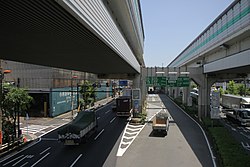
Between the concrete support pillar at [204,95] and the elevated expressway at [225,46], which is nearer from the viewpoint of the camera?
the elevated expressway at [225,46]

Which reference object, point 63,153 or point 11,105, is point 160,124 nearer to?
point 63,153

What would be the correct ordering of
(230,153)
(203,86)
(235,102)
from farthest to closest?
(235,102) < (203,86) < (230,153)

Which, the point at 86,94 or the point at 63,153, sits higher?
the point at 86,94

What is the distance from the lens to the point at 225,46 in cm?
2145

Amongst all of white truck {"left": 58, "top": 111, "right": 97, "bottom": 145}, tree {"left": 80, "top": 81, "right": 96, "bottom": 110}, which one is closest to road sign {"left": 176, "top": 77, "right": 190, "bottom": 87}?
tree {"left": 80, "top": 81, "right": 96, "bottom": 110}

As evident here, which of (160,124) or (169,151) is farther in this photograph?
(160,124)

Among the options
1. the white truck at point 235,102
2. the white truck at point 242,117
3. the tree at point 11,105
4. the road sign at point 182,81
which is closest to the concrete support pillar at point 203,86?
the road sign at point 182,81

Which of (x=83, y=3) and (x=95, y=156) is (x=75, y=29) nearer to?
(x=83, y=3)

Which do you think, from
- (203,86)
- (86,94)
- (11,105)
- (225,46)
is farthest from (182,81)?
(11,105)

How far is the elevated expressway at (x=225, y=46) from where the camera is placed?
1630cm

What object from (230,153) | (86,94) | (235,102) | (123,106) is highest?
(86,94)

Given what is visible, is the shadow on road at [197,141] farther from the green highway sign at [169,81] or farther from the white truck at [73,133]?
the white truck at [73,133]

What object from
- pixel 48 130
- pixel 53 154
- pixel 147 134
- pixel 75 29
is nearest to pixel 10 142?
pixel 53 154

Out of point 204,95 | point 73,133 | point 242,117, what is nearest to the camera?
point 73,133
